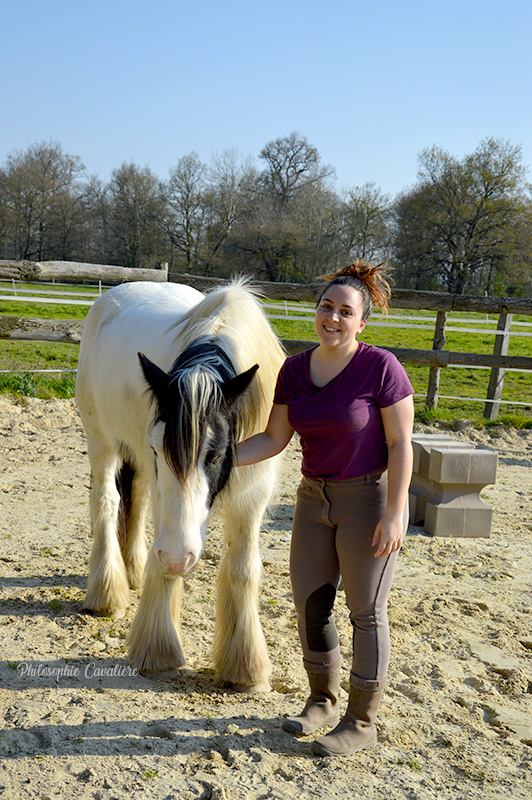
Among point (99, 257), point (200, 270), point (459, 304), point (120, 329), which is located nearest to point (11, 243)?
point (99, 257)

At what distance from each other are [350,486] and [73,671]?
5.03ft

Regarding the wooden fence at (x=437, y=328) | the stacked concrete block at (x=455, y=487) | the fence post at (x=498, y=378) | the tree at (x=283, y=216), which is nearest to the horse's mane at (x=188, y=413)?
the stacked concrete block at (x=455, y=487)

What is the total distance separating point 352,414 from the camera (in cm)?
205

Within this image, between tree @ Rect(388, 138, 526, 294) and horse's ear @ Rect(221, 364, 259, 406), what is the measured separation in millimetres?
29440

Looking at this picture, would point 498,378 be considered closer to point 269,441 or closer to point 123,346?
point 123,346

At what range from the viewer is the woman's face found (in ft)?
6.89

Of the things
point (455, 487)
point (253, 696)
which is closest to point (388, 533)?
point (253, 696)

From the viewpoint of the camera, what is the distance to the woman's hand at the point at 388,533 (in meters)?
2.02

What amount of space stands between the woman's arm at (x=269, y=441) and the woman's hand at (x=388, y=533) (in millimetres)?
514

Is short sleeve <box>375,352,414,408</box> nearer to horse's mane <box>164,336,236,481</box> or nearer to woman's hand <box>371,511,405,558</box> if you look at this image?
woman's hand <box>371,511,405,558</box>

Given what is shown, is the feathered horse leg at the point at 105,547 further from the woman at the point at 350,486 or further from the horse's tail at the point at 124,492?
the woman at the point at 350,486

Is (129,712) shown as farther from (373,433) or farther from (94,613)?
(373,433)

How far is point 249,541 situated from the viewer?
2713 millimetres

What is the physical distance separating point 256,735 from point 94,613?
1336mm
